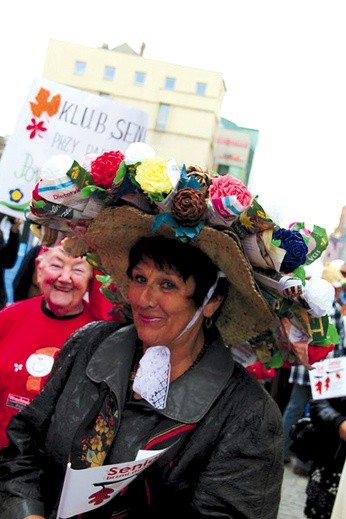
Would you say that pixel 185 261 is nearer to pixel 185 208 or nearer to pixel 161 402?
pixel 185 208

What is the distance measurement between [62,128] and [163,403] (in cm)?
341

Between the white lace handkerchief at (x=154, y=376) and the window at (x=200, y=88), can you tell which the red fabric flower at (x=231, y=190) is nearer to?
the white lace handkerchief at (x=154, y=376)

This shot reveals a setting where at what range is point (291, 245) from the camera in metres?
2.32

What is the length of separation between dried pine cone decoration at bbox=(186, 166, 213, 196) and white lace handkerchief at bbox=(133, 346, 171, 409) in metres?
0.63

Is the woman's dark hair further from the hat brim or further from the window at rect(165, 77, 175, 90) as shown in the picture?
the window at rect(165, 77, 175, 90)

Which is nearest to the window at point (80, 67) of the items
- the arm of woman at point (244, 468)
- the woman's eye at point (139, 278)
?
the woman's eye at point (139, 278)

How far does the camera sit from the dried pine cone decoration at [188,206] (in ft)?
7.04

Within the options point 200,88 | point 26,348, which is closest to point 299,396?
point 26,348

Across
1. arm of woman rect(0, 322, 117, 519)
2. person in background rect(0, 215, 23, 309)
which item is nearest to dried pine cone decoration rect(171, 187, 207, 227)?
arm of woman rect(0, 322, 117, 519)

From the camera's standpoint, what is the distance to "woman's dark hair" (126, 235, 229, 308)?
2474 millimetres

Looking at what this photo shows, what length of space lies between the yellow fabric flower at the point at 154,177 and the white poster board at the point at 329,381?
5.50ft

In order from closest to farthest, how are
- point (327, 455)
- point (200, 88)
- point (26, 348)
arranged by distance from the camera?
point (26, 348) < point (327, 455) < point (200, 88)

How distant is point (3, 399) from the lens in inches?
130

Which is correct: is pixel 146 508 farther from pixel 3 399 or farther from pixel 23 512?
pixel 3 399
